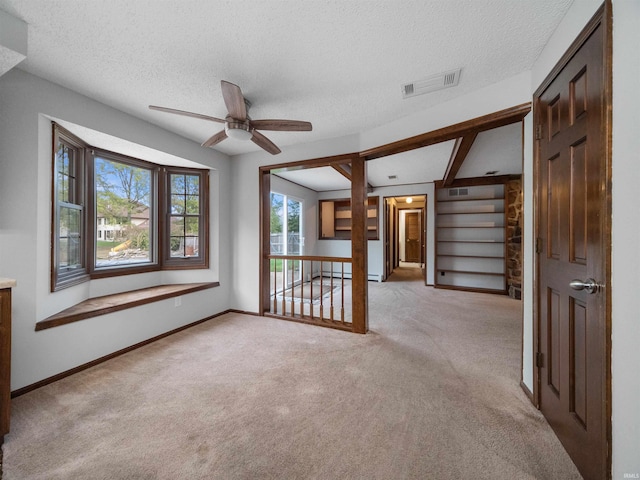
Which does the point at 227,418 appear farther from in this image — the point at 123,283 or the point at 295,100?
the point at 295,100

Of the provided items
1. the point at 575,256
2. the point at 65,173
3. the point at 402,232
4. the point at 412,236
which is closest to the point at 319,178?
the point at 65,173

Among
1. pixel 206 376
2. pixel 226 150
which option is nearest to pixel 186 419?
pixel 206 376

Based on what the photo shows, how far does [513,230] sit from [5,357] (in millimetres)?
6690

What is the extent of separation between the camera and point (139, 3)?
134cm

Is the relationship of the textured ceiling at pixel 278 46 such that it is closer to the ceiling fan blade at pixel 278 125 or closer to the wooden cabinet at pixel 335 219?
the ceiling fan blade at pixel 278 125

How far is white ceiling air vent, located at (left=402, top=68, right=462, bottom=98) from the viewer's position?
194cm

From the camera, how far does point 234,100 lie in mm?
1801

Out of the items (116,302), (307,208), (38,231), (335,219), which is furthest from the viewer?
(335,219)

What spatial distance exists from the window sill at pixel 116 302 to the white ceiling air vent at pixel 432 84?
10.6ft

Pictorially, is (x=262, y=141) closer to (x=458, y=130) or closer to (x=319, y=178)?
(x=458, y=130)

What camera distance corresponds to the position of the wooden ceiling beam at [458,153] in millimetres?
3015

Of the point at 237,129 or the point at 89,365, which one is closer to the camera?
the point at 237,129

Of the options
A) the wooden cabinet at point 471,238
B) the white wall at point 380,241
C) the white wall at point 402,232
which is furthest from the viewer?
the white wall at point 402,232

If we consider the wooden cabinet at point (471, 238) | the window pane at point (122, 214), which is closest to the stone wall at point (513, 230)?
the wooden cabinet at point (471, 238)
